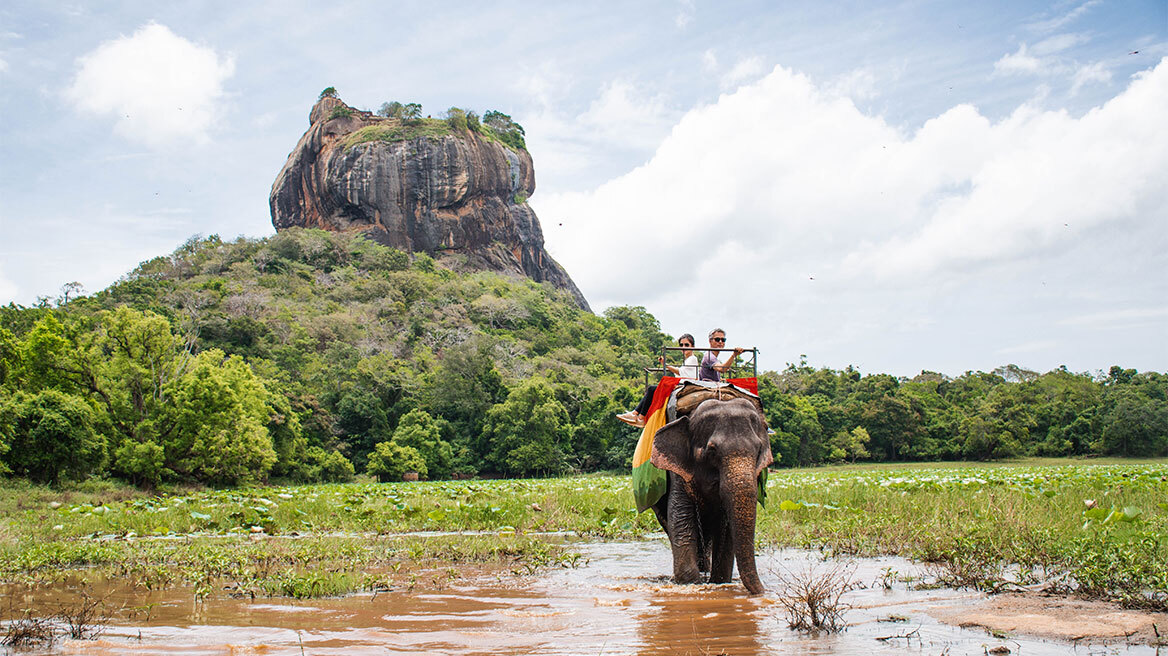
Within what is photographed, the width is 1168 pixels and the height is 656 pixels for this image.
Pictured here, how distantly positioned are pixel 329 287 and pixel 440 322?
14.1 m

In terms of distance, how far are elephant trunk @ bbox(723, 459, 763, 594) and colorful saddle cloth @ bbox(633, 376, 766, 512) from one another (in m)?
1.06

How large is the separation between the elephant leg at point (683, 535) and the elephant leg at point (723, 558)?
0.53 ft

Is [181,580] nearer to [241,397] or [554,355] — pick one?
[241,397]

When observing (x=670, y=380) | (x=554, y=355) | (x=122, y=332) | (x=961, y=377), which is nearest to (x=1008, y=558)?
(x=670, y=380)

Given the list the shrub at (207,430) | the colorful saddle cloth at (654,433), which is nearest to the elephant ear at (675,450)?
the colorful saddle cloth at (654,433)

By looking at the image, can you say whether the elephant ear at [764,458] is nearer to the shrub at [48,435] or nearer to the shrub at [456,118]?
the shrub at [48,435]

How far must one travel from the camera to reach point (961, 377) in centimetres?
7225

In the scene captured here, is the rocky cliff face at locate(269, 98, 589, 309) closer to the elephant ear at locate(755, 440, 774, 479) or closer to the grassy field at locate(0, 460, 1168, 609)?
the grassy field at locate(0, 460, 1168, 609)

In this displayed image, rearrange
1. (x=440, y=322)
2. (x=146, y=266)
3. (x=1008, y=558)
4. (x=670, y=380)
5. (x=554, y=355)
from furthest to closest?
(x=146, y=266) < (x=440, y=322) < (x=554, y=355) < (x=670, y=380) < (x=1008, y=558)

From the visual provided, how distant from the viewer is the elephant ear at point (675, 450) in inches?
292

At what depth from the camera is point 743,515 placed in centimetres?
668

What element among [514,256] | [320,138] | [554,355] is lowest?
[554,355]

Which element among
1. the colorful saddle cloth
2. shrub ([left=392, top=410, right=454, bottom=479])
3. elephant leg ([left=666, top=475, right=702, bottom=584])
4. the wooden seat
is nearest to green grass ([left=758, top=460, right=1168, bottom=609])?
the colorful saddle cloth

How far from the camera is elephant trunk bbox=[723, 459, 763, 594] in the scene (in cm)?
662
